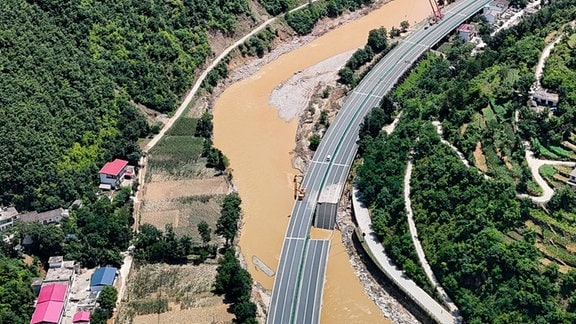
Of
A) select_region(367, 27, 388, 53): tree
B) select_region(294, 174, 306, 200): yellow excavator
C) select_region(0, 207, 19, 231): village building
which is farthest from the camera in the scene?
select_region(367, 27, 388, 53): tree

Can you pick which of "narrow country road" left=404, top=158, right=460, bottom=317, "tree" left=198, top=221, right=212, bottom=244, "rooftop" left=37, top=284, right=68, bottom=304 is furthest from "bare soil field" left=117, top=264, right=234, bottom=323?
"narrow country road" left=404, top=158, right=460, bottom=317

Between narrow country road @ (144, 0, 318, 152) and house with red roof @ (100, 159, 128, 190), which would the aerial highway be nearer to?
narrow country road @ (144, 0, 318, 152)

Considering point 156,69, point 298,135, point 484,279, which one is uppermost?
point 156,69

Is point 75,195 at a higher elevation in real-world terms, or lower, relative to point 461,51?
lower

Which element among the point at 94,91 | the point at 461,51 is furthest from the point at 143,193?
the point at 461,51

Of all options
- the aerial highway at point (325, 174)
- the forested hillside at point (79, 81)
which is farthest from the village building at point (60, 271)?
the aerial highway at point (325, 174)

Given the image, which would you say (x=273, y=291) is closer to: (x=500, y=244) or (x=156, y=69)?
(x=500, y=244)
